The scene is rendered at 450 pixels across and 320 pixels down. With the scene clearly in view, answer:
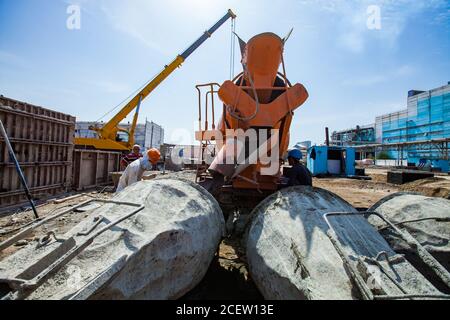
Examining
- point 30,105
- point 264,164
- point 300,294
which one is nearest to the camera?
point 300,294

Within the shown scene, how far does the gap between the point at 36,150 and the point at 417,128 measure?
44.5 m

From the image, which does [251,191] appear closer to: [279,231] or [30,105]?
[279,231]

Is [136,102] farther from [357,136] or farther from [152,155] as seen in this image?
[357,136]

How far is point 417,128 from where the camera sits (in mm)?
36438

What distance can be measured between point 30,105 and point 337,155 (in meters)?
18.6

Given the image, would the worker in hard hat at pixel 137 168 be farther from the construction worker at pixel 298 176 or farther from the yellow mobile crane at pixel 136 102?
the yellow mobile crane at pixel 136 102

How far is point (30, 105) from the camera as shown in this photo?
23.9 feet

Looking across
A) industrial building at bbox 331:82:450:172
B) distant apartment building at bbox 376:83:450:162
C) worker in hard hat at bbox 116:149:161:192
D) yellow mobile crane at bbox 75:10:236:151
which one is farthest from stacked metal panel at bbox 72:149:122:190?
distant apartment building at bbox 376:83:450:162

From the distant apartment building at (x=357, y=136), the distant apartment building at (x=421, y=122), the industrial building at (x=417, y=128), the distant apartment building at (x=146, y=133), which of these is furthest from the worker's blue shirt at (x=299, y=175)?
the distant apartment building at (x=357, y=136)

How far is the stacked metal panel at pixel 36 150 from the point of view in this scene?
253 inches

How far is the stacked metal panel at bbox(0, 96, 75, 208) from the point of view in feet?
21.1

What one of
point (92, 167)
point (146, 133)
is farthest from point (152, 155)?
point (146, 133)
